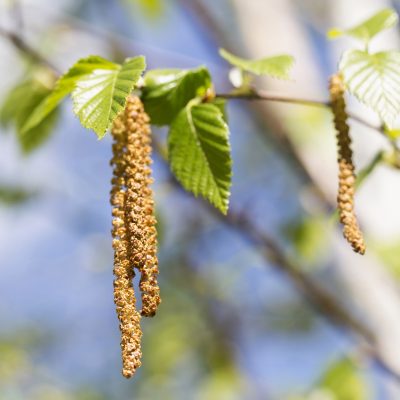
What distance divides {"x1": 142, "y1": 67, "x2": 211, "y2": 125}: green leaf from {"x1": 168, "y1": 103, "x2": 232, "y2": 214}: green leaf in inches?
0.9

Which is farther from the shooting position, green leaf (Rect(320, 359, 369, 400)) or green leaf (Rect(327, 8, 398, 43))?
green leaf (Rect(320, 359, 369, 400))

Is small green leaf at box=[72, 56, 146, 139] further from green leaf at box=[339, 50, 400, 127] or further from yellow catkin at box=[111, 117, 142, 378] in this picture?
green leaf at box=[339, 50, 400, 127]

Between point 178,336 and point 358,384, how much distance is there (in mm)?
2799

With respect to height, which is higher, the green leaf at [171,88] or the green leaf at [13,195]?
the green leaf at [171,88]

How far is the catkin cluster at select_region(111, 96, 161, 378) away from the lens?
3.16 ft

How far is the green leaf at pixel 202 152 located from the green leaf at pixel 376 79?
233 millimetres

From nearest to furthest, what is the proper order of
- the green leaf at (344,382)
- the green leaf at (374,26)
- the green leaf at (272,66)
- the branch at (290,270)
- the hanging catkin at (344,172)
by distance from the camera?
the hanging catkin at (344,172) → the green leaf at (272,66) → the green leaf at (374,26) → the branch at (290,270) → the green leaf at (344,382)

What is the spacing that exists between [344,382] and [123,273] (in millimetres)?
1880

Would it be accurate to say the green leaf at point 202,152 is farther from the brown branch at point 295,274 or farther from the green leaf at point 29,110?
the brown branch at point 295,274

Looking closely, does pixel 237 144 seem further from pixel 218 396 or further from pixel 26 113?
pixel 26 113

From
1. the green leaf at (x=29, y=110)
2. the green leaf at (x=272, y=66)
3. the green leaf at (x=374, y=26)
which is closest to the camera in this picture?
the green leaf at (x=272, y=66)

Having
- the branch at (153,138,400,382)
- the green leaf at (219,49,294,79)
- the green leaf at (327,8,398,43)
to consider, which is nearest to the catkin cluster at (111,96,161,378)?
the green leaf at (219,49,294,79)

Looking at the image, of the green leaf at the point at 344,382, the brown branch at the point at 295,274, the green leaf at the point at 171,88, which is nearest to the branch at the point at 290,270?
the brown branch at the point at 295,274

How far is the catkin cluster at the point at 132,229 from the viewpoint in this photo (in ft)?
3.16
